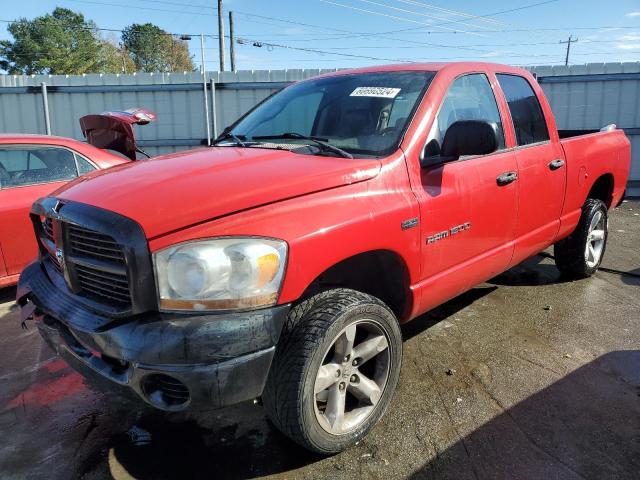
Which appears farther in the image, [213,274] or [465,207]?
[465,207]

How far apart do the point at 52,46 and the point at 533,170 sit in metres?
65.9

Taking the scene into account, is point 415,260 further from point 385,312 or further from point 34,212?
point 34,212

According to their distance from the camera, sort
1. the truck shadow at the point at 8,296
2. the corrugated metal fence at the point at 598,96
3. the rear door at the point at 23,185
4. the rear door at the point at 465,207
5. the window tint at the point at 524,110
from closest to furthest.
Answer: the rear door at the point at 465,207
the window tint at the point at 524,110
the rear door at the point at 23,185
the truck shadow at the point at 8,296
the corrugated metal fence at the point at 598,96

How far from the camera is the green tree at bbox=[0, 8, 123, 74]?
5622 cm

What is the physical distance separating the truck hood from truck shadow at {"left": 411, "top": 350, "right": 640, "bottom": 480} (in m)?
1.43

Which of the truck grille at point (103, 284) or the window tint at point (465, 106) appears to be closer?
the truck grille at point (103, 284)

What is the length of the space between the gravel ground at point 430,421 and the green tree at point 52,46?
208 feet

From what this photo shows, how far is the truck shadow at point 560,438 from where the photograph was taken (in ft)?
7.61

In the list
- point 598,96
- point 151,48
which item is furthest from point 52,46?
point 598,96

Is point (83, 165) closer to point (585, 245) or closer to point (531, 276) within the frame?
point (531, 276)

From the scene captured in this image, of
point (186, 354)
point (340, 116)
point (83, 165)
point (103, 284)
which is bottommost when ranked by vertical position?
point (186, 354)

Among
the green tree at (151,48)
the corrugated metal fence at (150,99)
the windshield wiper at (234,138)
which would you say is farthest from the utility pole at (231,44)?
the green tree at (151,48)

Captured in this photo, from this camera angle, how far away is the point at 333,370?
2367 mm

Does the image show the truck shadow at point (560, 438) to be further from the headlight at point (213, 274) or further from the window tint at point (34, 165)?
the window tint at point (34, 165)
